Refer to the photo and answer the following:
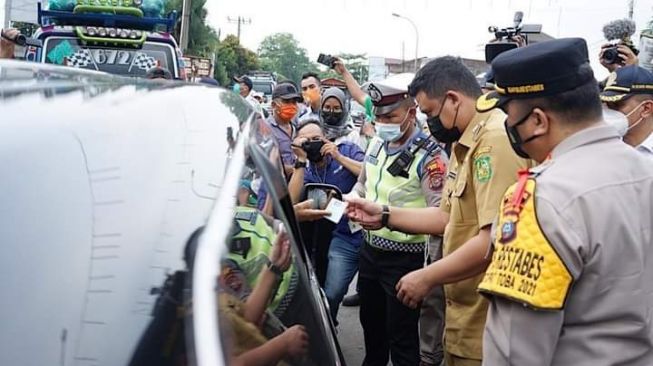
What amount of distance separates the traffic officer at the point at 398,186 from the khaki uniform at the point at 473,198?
0.61 metres

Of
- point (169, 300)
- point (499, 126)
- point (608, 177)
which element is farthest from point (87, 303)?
point (499, 126)

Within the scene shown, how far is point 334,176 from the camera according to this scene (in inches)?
173

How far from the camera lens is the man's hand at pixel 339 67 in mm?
5273

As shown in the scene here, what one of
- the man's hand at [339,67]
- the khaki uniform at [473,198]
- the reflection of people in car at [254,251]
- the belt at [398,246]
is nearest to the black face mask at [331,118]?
the man's hand at [339,67]

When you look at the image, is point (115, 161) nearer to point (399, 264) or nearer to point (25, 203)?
point (25, 203)

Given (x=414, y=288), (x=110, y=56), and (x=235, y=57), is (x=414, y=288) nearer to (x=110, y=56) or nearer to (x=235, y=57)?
(x=110, y=56)

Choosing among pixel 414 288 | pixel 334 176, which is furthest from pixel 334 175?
pixel 414 288

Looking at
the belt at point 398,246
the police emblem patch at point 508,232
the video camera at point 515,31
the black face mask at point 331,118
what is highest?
the video camera at point 515,31

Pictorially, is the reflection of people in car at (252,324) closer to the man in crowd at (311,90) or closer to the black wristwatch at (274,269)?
the black wristwatch at (274,269)

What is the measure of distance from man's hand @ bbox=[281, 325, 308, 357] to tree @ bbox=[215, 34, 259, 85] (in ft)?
166

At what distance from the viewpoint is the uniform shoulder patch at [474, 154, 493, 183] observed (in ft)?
7.61

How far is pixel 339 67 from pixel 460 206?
3.00m

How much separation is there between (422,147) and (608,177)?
1835 millimetres

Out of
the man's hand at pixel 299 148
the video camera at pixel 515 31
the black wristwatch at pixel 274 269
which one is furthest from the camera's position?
the video camera at pixel 515 31
